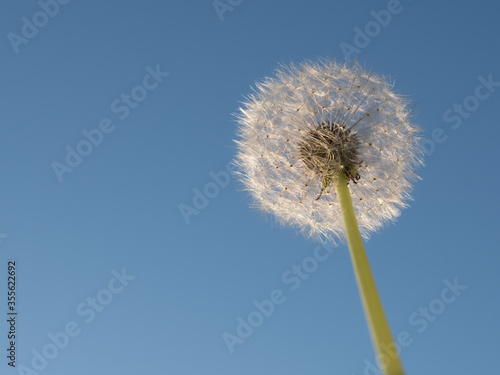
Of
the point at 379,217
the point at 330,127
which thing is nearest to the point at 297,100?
the point at 330,127

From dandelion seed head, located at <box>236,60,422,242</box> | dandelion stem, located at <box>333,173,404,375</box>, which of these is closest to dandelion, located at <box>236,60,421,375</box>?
dandelion seed head, located at <box>236,60,422,242</box>

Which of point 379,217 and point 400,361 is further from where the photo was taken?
point 379,217

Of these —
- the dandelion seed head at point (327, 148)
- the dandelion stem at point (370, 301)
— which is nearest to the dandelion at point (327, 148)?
the dandelion seed head at point (327, 148)

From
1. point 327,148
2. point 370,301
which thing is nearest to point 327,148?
point 327,148

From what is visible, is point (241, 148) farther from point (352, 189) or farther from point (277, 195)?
point (352, 189)

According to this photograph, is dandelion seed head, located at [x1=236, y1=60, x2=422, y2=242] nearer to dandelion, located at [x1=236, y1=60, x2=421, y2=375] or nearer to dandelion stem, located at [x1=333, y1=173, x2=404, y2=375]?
dandelion, located at [x1=236, y1=60, x2=421, y2=375]

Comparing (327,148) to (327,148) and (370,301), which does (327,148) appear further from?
(370,301)
